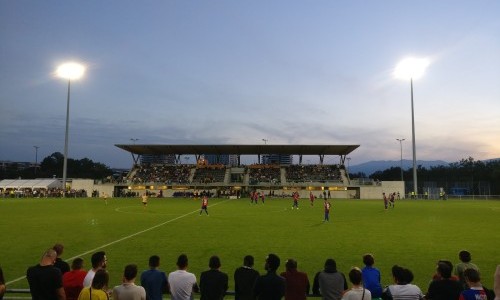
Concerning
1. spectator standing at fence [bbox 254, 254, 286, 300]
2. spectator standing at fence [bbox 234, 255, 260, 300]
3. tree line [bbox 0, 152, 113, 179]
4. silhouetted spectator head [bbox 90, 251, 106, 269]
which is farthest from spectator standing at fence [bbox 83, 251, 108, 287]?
tree line [bbox 0, 152, 113, 179]

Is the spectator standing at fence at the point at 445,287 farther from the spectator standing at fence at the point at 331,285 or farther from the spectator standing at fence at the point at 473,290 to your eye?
the spectator standing at fence at the point at 331,285

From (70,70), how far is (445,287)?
2243 inches

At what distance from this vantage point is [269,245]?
15117mm

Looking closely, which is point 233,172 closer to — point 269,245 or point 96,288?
point 269,245

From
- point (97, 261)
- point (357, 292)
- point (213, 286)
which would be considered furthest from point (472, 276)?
point (97, 261)

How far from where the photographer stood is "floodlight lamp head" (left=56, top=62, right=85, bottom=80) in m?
52.8

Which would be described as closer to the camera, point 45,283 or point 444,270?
point 45,283

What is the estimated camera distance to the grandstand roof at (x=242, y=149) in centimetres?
7375

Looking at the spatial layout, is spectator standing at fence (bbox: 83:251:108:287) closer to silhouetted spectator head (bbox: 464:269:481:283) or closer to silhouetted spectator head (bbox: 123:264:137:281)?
silhouetted spectator head (bbox: 123:264:137:281)

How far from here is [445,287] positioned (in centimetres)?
570

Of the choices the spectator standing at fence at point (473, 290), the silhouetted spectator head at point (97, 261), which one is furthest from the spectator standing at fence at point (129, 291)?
the spectator standing at fence at point (473, 290)

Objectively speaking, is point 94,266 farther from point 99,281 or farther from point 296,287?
point 296,287

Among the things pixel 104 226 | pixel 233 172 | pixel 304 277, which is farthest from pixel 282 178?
pixel 304 277

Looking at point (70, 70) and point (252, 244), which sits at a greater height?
point (70, 70)
